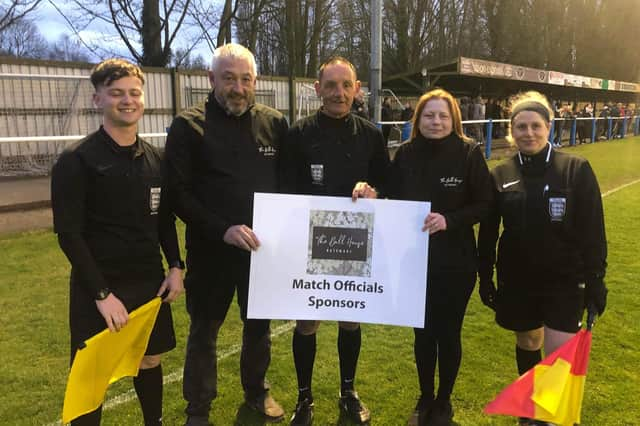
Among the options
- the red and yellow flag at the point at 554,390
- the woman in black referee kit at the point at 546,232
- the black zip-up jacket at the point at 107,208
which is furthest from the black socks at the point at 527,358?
the black zip-up jacket at the point at 107,208

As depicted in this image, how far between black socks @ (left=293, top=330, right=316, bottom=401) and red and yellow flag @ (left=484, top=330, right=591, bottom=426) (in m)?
1.10

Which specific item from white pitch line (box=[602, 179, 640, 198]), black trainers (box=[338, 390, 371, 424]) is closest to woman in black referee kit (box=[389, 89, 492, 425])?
black trainers (box=[338, 390, 371, 424])

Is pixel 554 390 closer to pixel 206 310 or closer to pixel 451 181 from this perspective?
pixel 451 181

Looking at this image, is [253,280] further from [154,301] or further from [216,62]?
[216,62]

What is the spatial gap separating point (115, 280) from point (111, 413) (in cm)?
126

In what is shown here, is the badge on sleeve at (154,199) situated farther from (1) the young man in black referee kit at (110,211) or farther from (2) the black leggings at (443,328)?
(2) the black leggings at (443,328)

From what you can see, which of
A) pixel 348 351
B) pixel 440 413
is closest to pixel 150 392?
pixel 348 351

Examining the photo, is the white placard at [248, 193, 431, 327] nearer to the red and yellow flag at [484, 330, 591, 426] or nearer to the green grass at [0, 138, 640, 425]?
the red and yellow flag at [484, 330, 591, 426]

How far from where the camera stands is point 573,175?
263cm

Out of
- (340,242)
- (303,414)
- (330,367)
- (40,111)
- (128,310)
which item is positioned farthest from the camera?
(40,111)

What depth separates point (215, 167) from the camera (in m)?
2.74

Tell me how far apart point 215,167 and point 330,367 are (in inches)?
74.4

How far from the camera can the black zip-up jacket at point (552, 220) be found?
2594mm

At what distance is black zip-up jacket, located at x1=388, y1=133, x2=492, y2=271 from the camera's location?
276 cm
